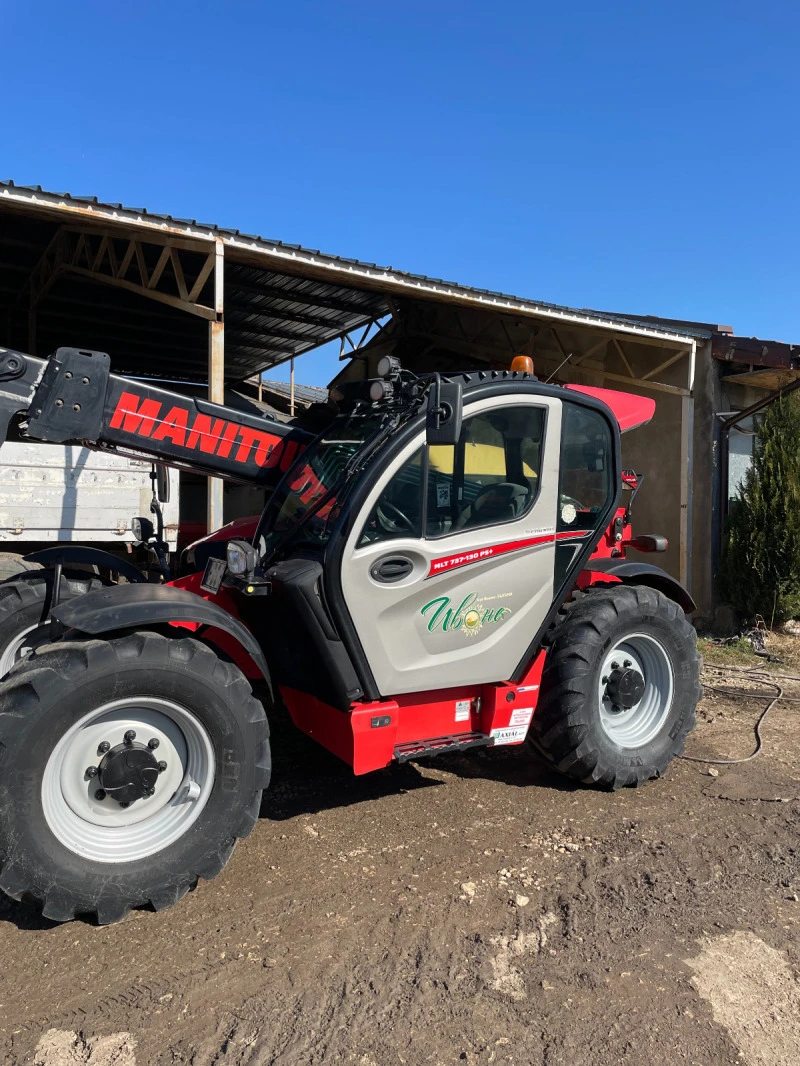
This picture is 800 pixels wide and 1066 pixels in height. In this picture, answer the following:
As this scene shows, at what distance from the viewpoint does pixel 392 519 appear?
148 inches

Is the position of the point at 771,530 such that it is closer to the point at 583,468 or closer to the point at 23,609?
the point at 583,468

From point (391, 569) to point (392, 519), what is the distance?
0.79 ft

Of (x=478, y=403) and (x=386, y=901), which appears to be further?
(x=478, y=403)

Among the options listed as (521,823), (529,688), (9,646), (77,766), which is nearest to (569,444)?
(529,688)

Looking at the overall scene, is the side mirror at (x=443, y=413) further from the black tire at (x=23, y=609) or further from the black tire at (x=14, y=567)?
the black tire at (x=14, y=567)

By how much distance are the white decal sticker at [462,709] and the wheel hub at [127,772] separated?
5.34ft

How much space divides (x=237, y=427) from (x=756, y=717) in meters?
4.82

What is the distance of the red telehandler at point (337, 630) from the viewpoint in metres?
3.14

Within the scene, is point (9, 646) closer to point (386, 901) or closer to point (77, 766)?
point (77, 766)

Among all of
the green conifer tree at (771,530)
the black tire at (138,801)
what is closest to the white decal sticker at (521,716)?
the black tire at (138,801)

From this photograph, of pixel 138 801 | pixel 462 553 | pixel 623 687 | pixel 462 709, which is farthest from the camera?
pixel 623 687

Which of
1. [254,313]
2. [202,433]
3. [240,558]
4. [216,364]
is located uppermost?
[254,313]

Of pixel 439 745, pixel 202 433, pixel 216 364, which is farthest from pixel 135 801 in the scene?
pixel 216 364

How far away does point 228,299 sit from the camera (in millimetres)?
12484
